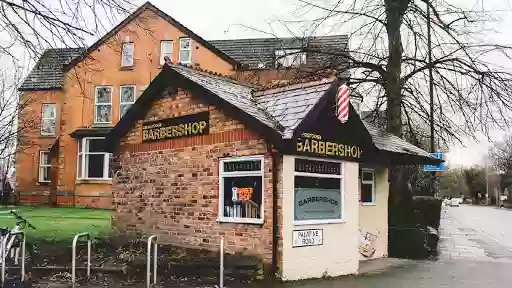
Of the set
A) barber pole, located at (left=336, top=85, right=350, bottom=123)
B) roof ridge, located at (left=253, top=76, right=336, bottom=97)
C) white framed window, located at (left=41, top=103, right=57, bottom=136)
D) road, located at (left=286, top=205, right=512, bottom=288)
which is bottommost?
road, located at (left=286, top=205, right=512, bottom=288)

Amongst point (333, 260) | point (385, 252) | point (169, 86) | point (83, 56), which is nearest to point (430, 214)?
point (385, 252)

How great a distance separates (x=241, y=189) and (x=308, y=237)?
1.61m

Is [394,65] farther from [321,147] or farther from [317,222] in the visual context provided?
[317,222]

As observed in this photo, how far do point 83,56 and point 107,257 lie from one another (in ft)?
15.2

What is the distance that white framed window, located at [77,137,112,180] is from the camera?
28.1 meters

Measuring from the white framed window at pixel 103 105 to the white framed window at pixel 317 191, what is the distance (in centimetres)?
1984

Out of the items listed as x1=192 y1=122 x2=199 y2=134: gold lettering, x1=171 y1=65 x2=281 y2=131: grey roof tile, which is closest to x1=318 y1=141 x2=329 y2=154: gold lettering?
x1=171 y1=65 x2=281 y2=131: grey roof tile

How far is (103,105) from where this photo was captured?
29.4 metres

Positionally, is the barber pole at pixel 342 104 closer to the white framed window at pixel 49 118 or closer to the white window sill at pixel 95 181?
the white window sill at pixel 95 181

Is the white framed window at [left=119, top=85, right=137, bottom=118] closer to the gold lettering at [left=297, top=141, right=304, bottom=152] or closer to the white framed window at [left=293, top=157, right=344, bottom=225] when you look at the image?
the white framed window at [left=293, top=157, right=344, bottom=225]

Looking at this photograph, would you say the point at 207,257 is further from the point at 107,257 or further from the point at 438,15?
the point at 438,15

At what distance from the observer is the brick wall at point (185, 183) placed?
10.7 m

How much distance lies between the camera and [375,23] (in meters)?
17.6

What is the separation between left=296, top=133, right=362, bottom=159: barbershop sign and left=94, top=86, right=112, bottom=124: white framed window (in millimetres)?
19660
